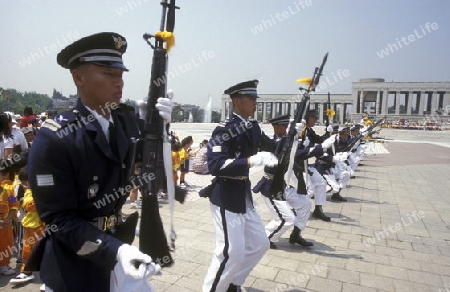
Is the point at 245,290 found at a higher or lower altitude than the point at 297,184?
lower

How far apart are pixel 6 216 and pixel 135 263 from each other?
3746 mm

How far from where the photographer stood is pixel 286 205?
534cm

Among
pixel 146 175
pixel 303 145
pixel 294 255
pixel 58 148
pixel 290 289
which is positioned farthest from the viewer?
pixel 303 145

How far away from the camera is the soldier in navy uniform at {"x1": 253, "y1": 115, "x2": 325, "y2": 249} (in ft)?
17.1

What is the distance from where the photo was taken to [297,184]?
21.2ft

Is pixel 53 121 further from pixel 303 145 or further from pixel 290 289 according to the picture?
pixel 303 145

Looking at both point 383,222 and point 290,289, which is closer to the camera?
point 290,289

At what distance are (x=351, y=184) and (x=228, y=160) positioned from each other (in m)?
9.99

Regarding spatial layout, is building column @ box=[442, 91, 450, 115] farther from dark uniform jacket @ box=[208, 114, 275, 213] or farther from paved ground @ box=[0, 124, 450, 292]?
dark uniform jacket @ box=[208, 114, 275, 213]

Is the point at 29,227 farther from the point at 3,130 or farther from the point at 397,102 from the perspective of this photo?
the point at 397,102

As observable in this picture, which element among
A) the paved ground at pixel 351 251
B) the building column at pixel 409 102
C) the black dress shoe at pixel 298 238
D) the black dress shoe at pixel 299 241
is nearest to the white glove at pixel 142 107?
the paved ground at pixel 351 251

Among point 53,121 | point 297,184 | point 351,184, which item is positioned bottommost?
point 351,184

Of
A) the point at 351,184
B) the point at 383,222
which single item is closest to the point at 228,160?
the point at 383,222

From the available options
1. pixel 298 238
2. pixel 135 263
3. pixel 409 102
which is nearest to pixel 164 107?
pixel 135 263
